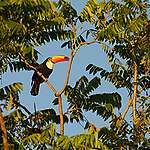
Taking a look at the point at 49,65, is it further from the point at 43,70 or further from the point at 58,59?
the point at 43,70

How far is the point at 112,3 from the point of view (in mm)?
8117

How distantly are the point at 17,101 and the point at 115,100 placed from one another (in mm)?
1298

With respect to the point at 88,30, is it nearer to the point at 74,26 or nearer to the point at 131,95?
the point at 74,26

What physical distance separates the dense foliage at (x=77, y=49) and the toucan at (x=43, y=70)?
521mm

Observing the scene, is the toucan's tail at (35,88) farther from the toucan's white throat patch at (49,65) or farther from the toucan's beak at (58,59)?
the toucan's beak at (58,59)

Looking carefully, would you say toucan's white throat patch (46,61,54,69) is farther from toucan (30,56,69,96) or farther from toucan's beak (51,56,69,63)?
toucan's beak (51,56,69,63)

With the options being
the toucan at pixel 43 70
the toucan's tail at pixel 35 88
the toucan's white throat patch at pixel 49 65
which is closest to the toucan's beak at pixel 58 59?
the toucan at pixel 43 70

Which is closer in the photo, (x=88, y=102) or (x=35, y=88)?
(x=88, y=102)

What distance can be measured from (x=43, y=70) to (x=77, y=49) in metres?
0.90

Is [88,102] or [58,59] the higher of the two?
[58,59]

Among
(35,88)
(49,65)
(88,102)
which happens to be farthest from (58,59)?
(88,102)

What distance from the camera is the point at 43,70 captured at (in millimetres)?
8281

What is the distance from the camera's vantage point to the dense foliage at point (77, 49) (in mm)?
7074

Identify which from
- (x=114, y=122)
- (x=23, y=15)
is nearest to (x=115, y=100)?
(x=114, y=122)
